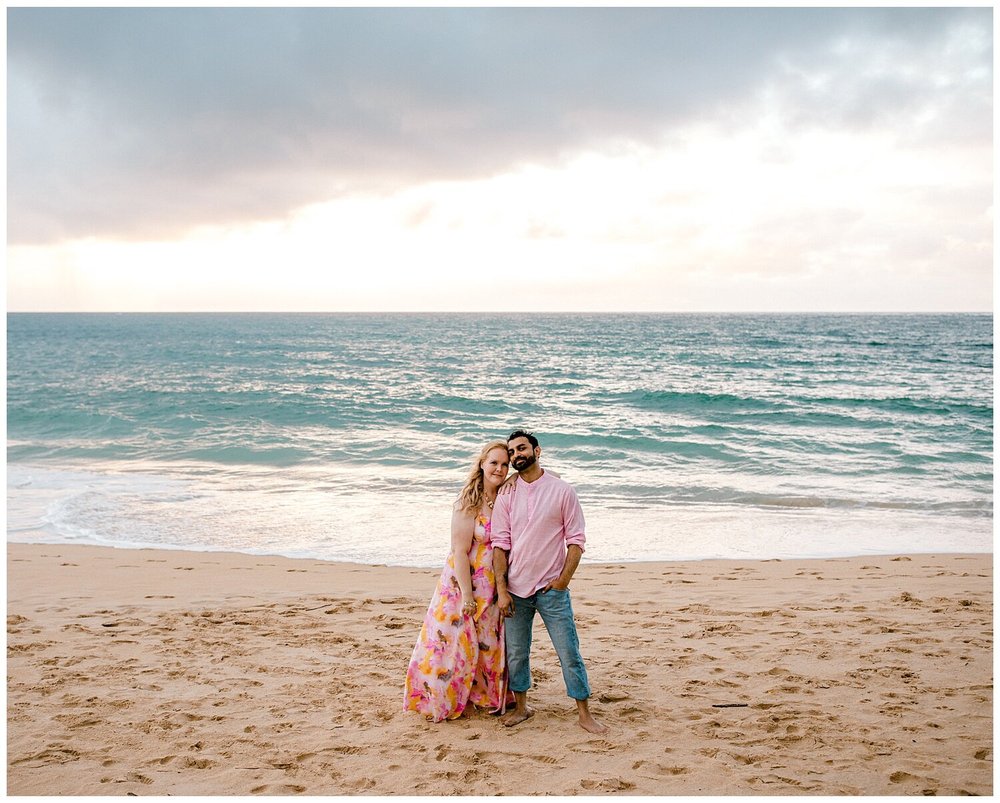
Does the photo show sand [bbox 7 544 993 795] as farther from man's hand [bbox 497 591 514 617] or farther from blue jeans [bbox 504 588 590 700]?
man's hand [bbox 497 591 514 617]

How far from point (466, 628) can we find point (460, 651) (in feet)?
0.52

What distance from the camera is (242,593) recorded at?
25.6 feet

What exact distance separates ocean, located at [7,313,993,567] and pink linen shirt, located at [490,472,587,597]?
5.03 metres

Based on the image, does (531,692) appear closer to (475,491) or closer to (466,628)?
(466,628)

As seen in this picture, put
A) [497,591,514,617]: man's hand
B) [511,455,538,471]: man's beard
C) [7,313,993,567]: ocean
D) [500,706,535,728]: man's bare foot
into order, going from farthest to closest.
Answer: [7,313,993,567]: ocean
[500,706,535,728]: man's bare foot
[497,591,514,617]: man's hand
[511,455,538,471]: man's beard

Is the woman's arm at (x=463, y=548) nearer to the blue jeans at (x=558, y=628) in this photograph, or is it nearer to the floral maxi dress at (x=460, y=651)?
the floral maxi dress at (x=460, y=651)

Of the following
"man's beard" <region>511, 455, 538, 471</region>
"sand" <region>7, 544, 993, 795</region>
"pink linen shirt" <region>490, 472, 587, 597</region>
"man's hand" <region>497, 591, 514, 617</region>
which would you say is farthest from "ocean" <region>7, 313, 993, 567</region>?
"man's beard" <region>511, 455, 538, 471</region>

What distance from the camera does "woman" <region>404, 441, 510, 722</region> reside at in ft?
15.3

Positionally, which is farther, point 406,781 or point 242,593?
point 242,593

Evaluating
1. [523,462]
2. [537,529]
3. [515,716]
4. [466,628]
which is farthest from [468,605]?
[523,462]

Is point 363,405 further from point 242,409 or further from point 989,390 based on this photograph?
point 989,390

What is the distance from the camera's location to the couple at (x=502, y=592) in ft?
14.8

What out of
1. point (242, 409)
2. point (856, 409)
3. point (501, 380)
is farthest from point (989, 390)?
point (242, 409)

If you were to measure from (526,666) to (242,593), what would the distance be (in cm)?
413
